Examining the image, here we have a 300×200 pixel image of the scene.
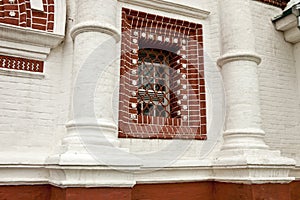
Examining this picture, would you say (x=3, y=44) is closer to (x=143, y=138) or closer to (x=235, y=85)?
(x=143, y=138)

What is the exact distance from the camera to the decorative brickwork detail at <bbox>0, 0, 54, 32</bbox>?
3631mm

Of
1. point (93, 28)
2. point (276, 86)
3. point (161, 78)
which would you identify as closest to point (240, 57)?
point (276, 86)

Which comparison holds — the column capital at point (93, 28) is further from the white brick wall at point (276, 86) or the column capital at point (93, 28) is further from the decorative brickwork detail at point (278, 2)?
the decorative brickwork detail at point (278, 2)

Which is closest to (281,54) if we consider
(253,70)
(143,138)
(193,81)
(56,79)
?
(253,70)

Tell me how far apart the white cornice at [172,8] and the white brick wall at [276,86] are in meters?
1.04

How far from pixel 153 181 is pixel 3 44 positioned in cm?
242

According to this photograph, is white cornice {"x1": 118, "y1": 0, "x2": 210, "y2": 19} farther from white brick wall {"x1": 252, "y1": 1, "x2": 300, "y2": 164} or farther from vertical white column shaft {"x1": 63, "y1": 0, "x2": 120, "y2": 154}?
white brick wall {"x1": 252, "y1": 1, "x2": 300, "y2": 164}

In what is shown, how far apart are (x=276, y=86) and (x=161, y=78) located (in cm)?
195

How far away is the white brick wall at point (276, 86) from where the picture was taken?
483cm

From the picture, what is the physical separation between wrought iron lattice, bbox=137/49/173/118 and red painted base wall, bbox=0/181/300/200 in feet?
3.53

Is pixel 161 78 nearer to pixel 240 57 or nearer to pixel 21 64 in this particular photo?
pixel 240 57

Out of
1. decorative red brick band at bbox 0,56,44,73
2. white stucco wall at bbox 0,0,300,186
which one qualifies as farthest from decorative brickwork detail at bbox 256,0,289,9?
decorative red brick band at bbox 0,56,44,73

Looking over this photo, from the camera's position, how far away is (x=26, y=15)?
372 centimetres

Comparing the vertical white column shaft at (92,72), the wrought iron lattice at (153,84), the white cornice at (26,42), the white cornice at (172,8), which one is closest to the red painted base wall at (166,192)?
the vertical white column shaft at (92,72)
